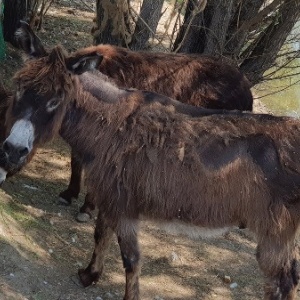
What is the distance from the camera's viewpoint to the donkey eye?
4.25 metres

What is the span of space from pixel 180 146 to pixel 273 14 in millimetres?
3769

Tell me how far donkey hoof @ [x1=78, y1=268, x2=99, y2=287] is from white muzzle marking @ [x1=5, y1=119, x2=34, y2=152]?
136 cm

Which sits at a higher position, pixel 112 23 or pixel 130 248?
pixel 112 23

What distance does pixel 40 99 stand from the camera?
13.8 ft

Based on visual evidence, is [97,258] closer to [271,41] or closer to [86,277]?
[86,277]

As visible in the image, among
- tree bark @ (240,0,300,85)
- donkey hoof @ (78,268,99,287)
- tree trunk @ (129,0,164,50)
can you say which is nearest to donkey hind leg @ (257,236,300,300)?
donkey hoof @ (78,268,99,287)

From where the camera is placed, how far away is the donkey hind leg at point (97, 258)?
4.97 meters

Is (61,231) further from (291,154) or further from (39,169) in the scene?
(291,154)

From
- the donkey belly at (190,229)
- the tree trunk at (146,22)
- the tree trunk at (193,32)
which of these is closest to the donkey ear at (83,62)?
the donkey belly at (190,229)

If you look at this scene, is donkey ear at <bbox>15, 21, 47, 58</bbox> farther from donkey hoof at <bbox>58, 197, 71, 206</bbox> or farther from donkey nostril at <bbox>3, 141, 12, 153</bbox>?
donkey hoof at <bbox>58, 197, 71, 206</bbox>

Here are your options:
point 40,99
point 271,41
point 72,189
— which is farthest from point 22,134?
point 271,41

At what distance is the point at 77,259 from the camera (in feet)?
17.6

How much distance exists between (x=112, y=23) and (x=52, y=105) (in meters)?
2.88

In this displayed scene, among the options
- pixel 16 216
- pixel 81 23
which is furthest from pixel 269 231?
pixel 81 23
